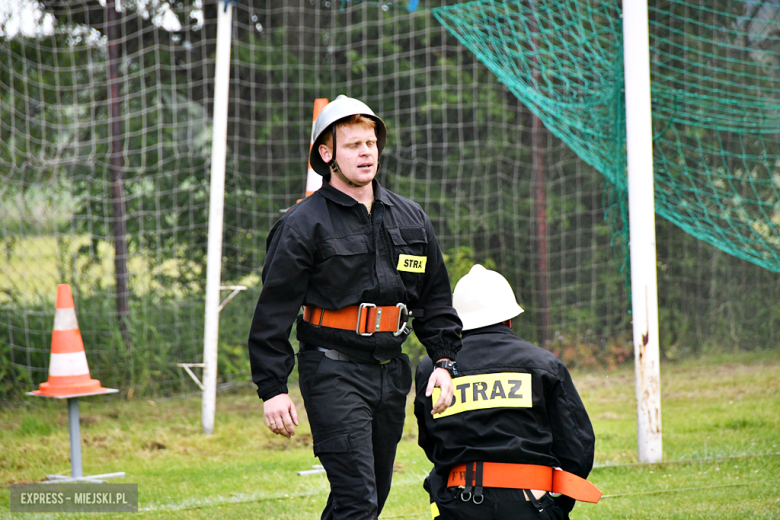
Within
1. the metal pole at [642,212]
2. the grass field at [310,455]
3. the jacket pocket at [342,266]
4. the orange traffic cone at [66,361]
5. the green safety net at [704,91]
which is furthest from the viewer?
the green safety net at [704,91]

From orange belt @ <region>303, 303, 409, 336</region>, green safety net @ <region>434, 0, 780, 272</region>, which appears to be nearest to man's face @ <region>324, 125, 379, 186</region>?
orange belt @ <region>303, 303, 409, 336</region>

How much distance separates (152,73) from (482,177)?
12.0ft

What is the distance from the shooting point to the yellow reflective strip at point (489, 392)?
257 cm

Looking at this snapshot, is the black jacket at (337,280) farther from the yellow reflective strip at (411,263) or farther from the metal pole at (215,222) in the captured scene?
the metal pole at (215,222)

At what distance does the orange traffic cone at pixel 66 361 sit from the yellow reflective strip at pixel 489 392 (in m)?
3.05

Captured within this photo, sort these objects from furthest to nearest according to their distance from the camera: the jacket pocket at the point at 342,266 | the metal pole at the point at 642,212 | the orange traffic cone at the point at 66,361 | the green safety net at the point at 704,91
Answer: the green safety net at the point at 704,91, the orange traffic cone at the point at 66,361, the metal pole at the point at 642,212, the jacket pocket at the point at 342,266

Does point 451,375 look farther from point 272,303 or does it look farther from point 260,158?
point 260,158

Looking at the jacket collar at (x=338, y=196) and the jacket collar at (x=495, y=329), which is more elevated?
the jacket collar at (x=338, y=196)

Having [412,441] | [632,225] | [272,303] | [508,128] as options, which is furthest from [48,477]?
[508,128]

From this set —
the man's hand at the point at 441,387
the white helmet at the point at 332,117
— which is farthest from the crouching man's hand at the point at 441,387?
the white helmet at the point at 332,117

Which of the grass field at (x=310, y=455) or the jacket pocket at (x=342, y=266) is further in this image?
the grass field at (x=310, y=455)

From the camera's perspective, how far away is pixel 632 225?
4.77m

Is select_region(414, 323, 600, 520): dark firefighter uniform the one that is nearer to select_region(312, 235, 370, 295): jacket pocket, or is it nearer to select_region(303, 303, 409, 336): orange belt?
select_region(303, 303, 409, 336): orange belt

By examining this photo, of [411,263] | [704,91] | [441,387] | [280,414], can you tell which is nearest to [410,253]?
[411,263]
